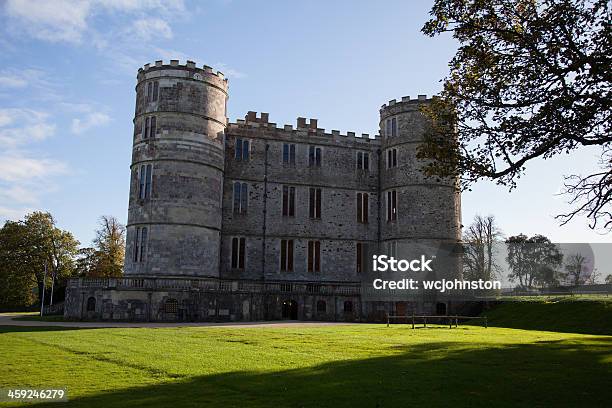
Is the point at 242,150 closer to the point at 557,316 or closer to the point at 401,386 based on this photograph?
the point at 557,316

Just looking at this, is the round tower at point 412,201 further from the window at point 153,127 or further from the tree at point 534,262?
the tree at point 534,262

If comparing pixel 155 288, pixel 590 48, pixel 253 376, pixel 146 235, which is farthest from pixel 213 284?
pixel 590 48

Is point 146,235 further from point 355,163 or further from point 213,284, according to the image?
point 355,163

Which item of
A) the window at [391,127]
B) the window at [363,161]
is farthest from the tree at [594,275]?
the window at [391,127]

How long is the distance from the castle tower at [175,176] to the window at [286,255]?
208 inches

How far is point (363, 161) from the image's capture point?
148ft

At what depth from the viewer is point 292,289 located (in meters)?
39.2

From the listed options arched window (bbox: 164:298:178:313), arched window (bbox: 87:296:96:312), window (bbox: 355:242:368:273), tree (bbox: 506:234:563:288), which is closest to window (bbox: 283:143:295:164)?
window (bbox: 355:242:368:273)

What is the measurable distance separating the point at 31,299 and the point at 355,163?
38.6 metres

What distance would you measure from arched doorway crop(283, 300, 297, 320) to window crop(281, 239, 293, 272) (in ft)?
11.5

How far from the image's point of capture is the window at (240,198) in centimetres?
4166

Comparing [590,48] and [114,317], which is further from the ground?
[590,48]

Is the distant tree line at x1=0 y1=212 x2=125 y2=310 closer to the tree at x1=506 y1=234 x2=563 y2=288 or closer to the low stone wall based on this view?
the low stone wall

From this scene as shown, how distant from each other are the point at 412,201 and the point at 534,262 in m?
32.1
